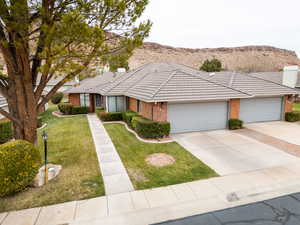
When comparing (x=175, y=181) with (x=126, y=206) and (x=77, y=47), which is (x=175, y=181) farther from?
(x=77, y=47)

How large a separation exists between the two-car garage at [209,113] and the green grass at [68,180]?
564 centimetres

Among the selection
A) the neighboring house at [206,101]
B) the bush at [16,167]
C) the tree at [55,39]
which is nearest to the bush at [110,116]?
the neighboring house at [206,101]

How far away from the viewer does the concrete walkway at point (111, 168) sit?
5926 mm

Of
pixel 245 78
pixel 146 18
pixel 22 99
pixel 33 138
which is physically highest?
pixel 146 18

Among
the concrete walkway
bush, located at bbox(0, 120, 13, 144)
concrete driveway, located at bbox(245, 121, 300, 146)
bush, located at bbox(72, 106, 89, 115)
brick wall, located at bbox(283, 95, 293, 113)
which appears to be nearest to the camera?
the concrete walkway

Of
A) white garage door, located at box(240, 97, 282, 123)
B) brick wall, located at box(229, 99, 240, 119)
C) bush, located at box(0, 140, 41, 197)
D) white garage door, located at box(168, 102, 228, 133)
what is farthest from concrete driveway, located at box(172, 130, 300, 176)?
bush, located at box(0, 140, 41, 197)

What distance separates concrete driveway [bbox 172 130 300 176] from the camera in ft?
24.1

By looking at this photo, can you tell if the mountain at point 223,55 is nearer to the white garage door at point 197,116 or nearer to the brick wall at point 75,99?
the brick wall at point 75,99

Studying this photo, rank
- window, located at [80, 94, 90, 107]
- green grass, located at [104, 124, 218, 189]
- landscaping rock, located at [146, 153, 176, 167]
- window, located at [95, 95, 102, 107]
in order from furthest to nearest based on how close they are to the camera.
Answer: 1. window, located at [80, 94, 90, 107]
2. window, located at [95, 95, 102, 107]
3. landscaping rock, located at [146, 153, 176, 167]
4. green grass, located at [104, 124, 218, 189]

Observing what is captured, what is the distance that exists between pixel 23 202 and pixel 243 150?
9.20m

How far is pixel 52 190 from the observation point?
5.73 meters

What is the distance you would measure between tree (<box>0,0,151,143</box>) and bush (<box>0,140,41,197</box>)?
1.57 metres

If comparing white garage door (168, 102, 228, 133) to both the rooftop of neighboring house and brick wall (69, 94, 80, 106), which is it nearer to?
the rooftop of neighboring house

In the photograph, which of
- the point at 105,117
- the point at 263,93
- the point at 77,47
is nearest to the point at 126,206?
the point at 77,47
